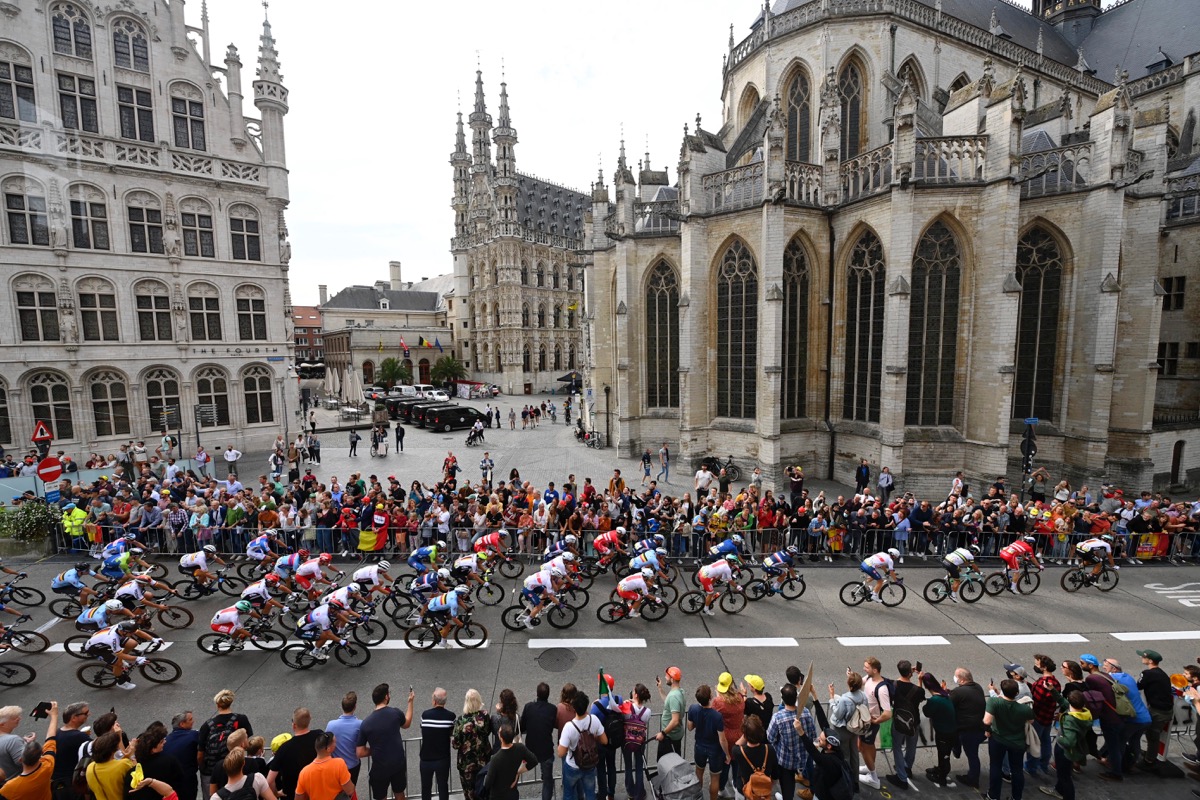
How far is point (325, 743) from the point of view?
504cm

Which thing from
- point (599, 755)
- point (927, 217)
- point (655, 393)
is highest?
point (927, 217)

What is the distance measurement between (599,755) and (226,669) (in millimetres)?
6790

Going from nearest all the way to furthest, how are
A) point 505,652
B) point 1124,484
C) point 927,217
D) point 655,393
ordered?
point 505,652 < point 927,217 < point 1124,484 < point 655,393

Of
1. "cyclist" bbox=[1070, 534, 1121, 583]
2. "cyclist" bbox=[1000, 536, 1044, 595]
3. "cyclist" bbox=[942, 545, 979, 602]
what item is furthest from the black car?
"cyclist" bbox=[1070, 534, 1121, 583]

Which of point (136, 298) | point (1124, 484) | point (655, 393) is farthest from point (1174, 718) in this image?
point (136, 298)

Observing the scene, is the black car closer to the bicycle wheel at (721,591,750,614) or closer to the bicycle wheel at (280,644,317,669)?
the bicycle wheel at (721,591,750,614)

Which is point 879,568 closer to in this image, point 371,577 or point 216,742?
point 371,577

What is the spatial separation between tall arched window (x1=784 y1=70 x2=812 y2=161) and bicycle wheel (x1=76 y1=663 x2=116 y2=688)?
2665cm

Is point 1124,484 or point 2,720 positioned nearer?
point 2,720

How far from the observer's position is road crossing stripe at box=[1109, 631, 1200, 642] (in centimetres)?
985

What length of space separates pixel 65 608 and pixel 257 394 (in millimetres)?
16905

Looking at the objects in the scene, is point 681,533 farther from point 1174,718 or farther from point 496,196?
point 496,196

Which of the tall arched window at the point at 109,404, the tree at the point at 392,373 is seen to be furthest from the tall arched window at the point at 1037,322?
the tree at the point at 392,373

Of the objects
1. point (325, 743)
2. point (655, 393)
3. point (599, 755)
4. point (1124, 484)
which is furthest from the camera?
point (655, 393)
